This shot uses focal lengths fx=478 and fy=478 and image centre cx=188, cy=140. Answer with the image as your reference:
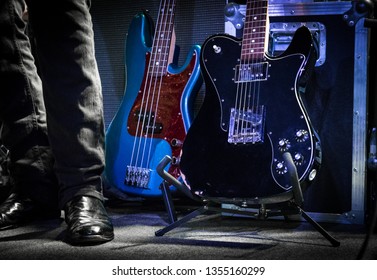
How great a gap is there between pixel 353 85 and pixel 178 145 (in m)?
0.67

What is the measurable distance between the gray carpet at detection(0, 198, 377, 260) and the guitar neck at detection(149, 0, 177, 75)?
0.65 m

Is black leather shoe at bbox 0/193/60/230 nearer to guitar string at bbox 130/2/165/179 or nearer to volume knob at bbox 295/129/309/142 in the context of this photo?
guitar string at bbox 130/2/165/179

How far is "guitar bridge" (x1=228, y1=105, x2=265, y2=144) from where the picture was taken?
132 cm

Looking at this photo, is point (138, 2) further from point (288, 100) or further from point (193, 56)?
point (288, 100)

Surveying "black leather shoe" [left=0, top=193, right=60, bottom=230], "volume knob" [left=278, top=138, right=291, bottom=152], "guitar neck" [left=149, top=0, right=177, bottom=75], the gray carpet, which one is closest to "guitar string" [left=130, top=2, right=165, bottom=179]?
"guitar neck" [left=149, top=0, right=177, bottom=75]

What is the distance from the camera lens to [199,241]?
1.19 meters

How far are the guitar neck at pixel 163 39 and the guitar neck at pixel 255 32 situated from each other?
1.70 feet

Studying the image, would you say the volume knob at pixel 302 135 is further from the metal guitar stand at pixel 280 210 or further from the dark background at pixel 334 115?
the dark background at pixel 334 115

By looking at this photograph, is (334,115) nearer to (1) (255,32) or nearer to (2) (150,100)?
(1) (255,32)

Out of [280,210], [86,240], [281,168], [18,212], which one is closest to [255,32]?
[281,168]

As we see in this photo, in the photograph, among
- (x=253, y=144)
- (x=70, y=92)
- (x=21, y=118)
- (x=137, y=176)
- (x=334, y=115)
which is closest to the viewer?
(x=70, y=92)

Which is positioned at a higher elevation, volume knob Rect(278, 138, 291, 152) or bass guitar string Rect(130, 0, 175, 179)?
bass guitar string Rect(130, 0, 175, 179)

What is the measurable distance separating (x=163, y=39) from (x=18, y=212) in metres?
0.93
